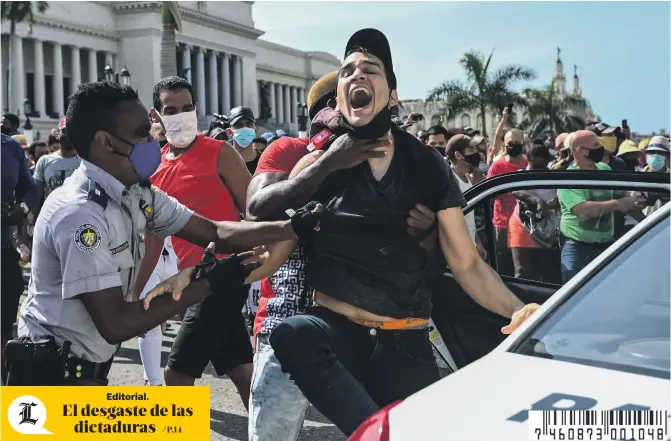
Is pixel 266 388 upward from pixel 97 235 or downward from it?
downward

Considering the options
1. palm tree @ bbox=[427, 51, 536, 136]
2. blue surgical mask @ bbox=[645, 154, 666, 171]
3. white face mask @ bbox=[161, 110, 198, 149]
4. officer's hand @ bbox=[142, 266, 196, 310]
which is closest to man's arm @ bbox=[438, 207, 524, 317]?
officer's hand @ bbox=[142, 266, 196, 310]

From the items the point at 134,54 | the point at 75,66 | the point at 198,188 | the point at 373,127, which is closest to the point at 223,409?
the point at 198,188

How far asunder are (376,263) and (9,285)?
335 cm

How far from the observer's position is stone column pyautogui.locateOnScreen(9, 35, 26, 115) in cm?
6009

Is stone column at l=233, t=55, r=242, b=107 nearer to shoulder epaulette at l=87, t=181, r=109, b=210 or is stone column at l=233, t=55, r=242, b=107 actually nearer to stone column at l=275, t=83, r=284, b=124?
stone column at l=275, t=83, r=284, b=124

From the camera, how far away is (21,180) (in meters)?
6.23

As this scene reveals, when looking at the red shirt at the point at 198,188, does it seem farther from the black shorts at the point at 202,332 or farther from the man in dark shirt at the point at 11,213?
the man in dark shirt at the point at 11,213

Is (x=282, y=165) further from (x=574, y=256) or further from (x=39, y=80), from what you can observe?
(x=39, y=80)

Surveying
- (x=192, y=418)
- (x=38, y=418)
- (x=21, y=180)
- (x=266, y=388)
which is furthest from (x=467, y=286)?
(x=21, y=180)

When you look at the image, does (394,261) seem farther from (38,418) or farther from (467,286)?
(38,418)

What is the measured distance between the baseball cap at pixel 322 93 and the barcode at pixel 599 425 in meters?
2.04

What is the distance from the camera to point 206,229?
3.67 meters

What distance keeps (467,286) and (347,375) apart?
22.8 inches

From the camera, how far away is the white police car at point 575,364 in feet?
6.15
